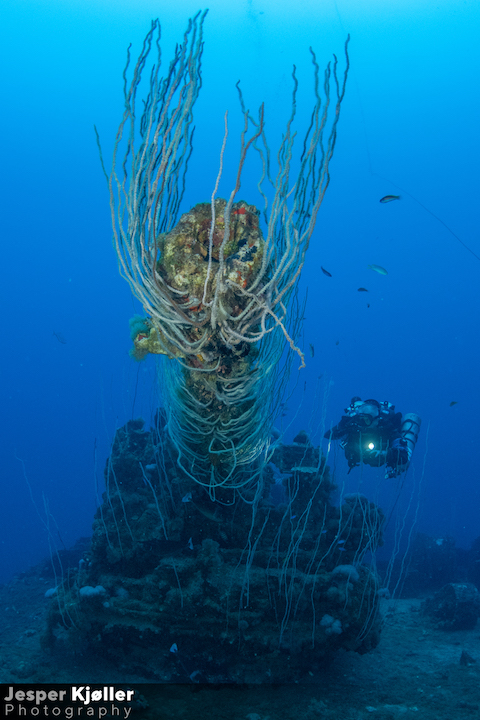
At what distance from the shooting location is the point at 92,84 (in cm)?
4056

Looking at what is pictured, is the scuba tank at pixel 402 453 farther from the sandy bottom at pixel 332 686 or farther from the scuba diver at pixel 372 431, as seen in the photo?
the sandy bottom at pixel 332 686

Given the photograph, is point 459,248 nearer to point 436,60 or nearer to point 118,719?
point 436,60

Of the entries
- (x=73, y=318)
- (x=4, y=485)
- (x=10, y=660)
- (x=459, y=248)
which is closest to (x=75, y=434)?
(x=4, y=485)

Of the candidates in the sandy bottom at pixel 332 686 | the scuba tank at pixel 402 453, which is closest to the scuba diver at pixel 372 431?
the scuba tank at pixel 402 453

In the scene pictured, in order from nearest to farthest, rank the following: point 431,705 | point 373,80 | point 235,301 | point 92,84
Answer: point 235,301
point 431,705
point 373,80
point 92,84

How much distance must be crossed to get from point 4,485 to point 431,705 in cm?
5807

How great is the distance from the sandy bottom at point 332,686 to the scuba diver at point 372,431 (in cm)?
306

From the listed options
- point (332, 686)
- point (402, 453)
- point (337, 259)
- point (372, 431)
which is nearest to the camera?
point (332, 686)

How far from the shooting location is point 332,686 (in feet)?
15.0

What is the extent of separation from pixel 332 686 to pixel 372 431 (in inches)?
187

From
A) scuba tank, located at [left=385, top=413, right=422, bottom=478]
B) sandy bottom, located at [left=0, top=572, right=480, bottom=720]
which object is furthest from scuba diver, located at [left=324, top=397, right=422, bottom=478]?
sandy bottom, located at [left=0, top=572, right=480, bottom=720]

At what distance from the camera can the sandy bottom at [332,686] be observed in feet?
12.6

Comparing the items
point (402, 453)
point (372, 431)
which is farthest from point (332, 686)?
point (372, 431)

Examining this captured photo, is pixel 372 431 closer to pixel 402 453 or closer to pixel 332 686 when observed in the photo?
pixel 402 453
